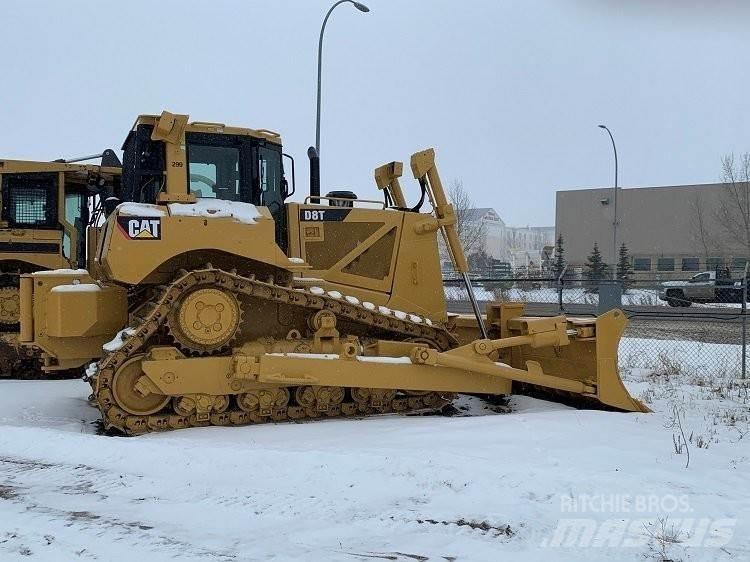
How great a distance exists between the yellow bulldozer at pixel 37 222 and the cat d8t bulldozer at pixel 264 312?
3.65 metres

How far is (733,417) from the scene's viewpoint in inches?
265

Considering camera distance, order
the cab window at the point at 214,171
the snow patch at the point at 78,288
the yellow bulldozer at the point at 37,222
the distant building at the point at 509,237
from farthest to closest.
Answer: the distant building at the point at 509,237 < the yellow bulldozer at the point at 37,222 < the cab window at the point at 214,171 < the snow patch at the point at 78,288

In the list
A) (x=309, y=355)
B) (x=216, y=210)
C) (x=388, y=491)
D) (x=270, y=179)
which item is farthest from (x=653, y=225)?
(x=388, y=491)

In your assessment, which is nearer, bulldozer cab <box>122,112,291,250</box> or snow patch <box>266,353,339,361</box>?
snow patch <box>266,353,339,361</box>

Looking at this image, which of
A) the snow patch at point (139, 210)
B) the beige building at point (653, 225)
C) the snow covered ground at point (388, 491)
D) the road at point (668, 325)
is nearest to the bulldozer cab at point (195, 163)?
the snow patch at point (139, 210)

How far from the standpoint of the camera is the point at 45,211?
1088 cm

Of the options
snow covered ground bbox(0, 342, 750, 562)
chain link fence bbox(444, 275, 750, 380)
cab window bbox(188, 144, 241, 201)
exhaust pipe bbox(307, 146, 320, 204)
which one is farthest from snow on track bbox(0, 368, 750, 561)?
chain link fence bbox(444, 275, 750, 380)

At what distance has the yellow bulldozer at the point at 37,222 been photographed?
10.3 metres

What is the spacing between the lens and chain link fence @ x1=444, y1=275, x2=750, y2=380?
34.1 feet

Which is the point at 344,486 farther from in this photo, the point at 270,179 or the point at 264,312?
the point at 270,179

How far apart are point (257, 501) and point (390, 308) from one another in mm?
3598

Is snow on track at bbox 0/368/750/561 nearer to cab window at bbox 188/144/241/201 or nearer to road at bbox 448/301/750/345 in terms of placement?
cab window at bbox 188/144/241/201

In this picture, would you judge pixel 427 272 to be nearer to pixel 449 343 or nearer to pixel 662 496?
pixel 449 343

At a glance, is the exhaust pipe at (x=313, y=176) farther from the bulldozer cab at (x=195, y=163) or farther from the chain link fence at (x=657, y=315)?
the chain link fence at (x=657, y=315)
